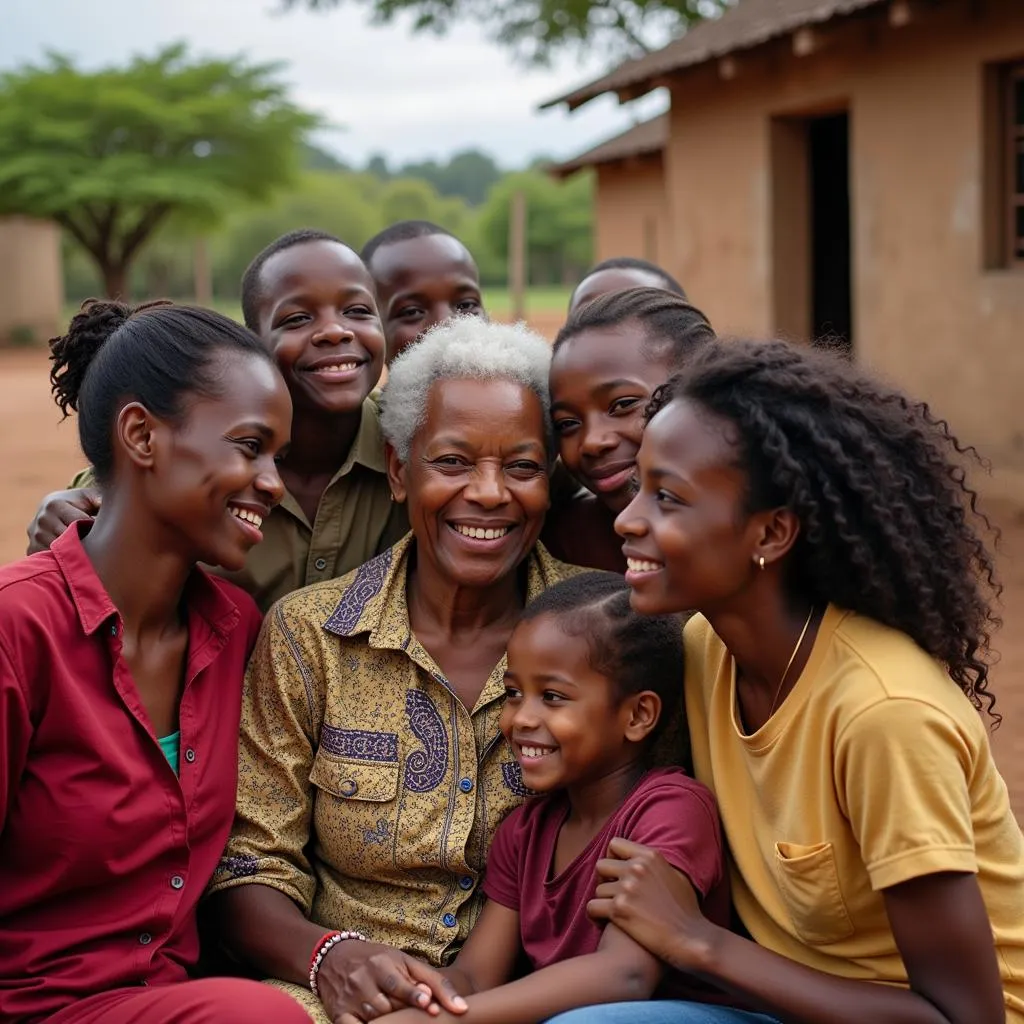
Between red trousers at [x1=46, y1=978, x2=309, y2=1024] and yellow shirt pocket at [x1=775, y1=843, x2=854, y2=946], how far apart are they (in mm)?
881

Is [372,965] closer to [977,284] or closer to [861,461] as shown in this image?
[861,461]

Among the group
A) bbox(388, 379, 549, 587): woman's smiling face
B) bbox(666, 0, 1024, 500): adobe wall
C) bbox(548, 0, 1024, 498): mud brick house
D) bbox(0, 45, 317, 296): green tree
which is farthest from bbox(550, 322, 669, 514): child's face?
bbox(0, 45, 317, 296): green tree

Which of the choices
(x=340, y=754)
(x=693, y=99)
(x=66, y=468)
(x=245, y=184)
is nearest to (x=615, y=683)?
(x=340, y=754)

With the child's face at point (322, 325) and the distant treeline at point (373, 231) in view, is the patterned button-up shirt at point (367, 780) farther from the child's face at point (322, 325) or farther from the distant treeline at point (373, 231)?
the distant treeline at point (373, 231)

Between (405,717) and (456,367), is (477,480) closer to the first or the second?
(456,367)

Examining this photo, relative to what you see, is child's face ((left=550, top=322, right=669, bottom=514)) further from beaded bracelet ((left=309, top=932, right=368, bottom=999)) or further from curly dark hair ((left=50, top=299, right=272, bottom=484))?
beaded bracelet ((left=309, top=932, right=368, bottom=999))

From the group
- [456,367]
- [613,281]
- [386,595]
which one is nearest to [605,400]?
[456,367]

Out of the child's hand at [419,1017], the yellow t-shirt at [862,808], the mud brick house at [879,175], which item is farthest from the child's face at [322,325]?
the mud brick house at [879,175]

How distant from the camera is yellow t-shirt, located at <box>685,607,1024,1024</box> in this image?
2.26 m

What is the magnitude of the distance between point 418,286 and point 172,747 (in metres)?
2.26

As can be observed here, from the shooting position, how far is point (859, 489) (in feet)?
7.98

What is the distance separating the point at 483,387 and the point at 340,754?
33.0 inches

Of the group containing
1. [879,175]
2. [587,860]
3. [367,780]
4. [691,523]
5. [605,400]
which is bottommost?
[587,860]

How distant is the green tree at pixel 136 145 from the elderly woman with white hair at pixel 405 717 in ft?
103
